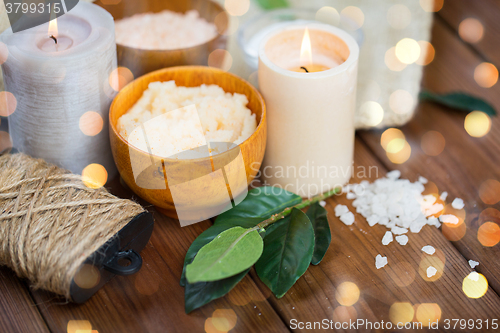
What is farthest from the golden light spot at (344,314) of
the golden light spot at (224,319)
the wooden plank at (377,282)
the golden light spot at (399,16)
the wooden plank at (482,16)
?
the wooden plank at (482,16)

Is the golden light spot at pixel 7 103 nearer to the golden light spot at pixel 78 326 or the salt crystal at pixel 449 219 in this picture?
the golden light spot at pixel 78 326

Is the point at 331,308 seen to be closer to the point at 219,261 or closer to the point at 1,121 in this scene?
the point at 219,261

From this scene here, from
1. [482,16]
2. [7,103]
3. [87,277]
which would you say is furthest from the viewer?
[482,16]

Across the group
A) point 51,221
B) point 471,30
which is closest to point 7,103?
point 51,221

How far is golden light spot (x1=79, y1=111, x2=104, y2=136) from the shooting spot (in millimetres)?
530

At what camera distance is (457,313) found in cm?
46

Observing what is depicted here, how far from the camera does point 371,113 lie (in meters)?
0.67

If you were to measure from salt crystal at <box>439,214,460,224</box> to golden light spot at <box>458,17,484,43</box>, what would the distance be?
1.38 feet

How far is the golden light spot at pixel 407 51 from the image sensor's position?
662 mm

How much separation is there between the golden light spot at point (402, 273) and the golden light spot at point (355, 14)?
35cm

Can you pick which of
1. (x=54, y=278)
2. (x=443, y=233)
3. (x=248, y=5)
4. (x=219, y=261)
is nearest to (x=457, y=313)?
(x=443, y=233)

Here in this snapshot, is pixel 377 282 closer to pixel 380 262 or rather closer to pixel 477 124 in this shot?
pixel 380 262

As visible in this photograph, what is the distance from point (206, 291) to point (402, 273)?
21 centimetres

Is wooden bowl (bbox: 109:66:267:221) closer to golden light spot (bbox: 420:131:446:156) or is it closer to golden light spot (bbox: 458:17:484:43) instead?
golden light spot (bbox: 420:131:446:156)
